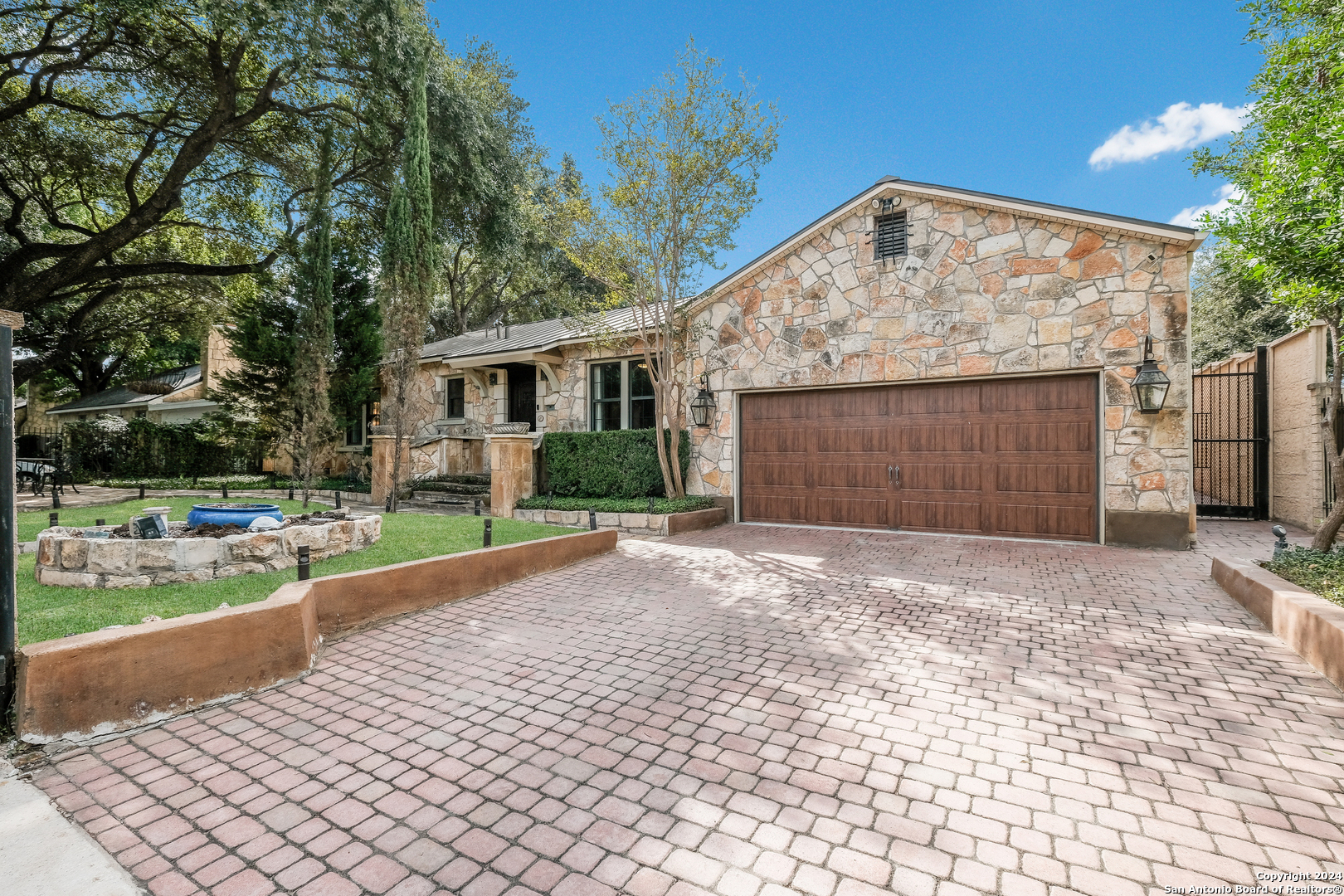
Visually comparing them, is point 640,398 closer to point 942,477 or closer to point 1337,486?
point 942,477

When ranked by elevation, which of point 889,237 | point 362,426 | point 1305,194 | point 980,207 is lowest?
point 362,426

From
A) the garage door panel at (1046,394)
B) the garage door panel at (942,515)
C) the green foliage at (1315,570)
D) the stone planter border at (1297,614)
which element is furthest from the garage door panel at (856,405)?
the green foliage at (1315,570)

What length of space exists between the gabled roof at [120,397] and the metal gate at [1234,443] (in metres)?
31.3

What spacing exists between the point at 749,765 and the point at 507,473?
9.38m

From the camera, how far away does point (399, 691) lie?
3.50 m

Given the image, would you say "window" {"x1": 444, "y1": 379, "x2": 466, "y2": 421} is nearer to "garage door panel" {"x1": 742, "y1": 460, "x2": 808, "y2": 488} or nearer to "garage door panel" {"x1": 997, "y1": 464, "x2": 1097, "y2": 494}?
"garage door panel" {"x1": 742, "y1": 460, "x2": 808, "y2": 488}

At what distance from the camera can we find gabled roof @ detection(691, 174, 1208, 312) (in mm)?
7531

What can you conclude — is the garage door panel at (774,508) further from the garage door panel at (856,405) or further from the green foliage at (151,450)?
the green foliage at (151,450)

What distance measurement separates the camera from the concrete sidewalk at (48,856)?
6.26ft

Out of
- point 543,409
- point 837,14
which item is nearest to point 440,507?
point 543,409

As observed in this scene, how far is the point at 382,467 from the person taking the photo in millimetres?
12344

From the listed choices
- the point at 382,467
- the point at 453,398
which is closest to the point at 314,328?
the point at 382,467

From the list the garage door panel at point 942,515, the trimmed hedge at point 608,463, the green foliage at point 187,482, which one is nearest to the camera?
the garage door panel at point 942,515

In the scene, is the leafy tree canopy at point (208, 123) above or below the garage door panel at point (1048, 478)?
above
